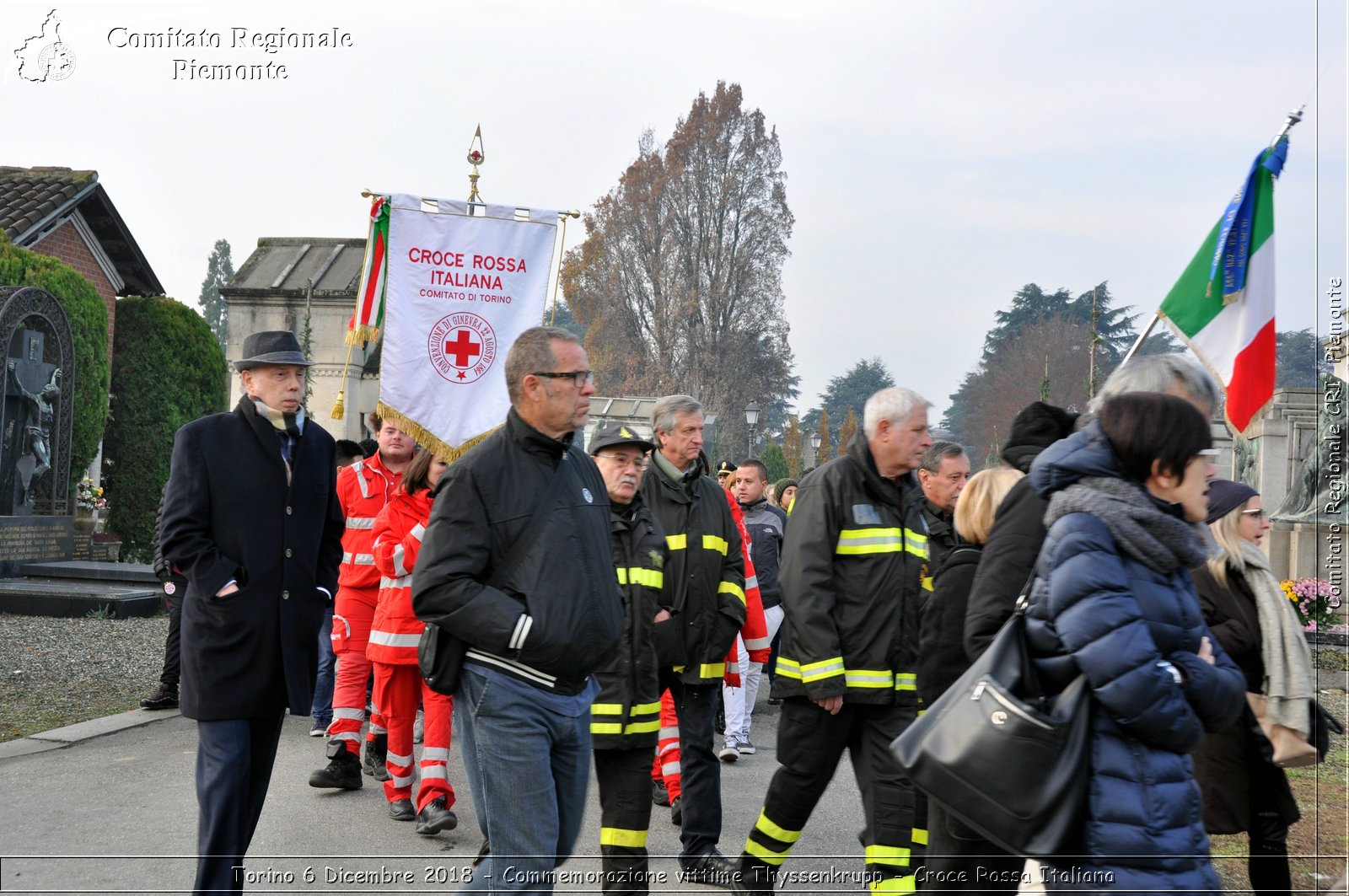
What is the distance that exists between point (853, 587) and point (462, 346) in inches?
144

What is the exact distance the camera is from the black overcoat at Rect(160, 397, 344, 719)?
14.6 feet

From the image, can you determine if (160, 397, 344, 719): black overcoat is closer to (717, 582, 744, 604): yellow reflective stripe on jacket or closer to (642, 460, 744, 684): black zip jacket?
(642, 460, 744, 684): black zip jacket

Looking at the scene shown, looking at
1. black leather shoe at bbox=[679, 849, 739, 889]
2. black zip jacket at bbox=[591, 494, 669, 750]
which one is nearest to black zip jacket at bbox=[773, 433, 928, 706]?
black zip jacket at bbox=[591, 494, 669, 750]

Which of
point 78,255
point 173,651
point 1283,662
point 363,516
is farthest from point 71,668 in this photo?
point 78,255

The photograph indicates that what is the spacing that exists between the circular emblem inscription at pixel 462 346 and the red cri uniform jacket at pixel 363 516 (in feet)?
2.41

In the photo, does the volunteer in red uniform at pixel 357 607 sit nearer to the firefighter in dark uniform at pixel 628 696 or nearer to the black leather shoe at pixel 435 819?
the black leather shoe at pixel 435 819

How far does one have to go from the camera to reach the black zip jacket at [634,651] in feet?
16.1

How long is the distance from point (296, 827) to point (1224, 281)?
239 inches

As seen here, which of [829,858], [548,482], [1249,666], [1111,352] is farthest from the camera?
[1111,352]

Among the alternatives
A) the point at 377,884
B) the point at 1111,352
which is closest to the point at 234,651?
the point at 377,884

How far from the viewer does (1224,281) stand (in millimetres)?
7258

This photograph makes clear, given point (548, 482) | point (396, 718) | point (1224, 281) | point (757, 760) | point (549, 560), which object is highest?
point (1224, 281)

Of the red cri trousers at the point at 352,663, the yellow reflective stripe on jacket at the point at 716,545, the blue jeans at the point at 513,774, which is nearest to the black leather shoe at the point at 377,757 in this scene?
the red cri trousers at the point at 352,663

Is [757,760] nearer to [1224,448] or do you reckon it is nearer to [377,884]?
→ [377,884]
